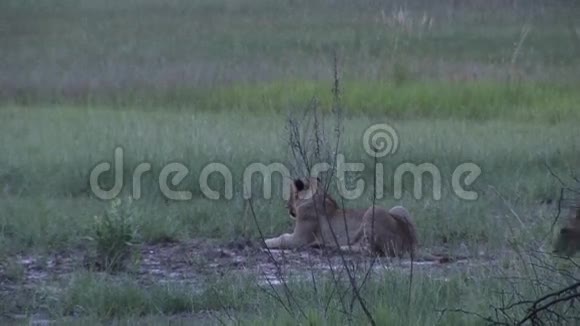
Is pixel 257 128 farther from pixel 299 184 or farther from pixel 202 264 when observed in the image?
pixel 202 264

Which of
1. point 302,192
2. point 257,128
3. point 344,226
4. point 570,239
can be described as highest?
point 570,239

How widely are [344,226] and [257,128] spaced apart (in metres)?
5.81

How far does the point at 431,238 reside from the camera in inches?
391

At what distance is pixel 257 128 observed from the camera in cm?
1477

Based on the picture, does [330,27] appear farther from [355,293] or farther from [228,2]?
[355,293]

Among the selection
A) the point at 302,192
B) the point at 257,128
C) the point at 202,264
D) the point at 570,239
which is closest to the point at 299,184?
the point at 302,192

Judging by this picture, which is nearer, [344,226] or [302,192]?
[344,226]

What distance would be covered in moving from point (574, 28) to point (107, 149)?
11721 mm

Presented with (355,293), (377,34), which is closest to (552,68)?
(377,34)

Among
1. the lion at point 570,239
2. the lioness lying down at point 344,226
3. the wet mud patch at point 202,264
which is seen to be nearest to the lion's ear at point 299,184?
the lioness lying down at point 344,226

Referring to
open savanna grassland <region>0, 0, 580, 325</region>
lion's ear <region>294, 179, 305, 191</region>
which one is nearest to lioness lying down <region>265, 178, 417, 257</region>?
lion's ear <region>294, 179, 305, 191</region>

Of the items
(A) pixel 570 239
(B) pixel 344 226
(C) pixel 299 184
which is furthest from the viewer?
(C) pixel 299 184

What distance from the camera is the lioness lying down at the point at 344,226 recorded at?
898 centimetres

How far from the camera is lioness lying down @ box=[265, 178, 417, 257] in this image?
8.98 metres
